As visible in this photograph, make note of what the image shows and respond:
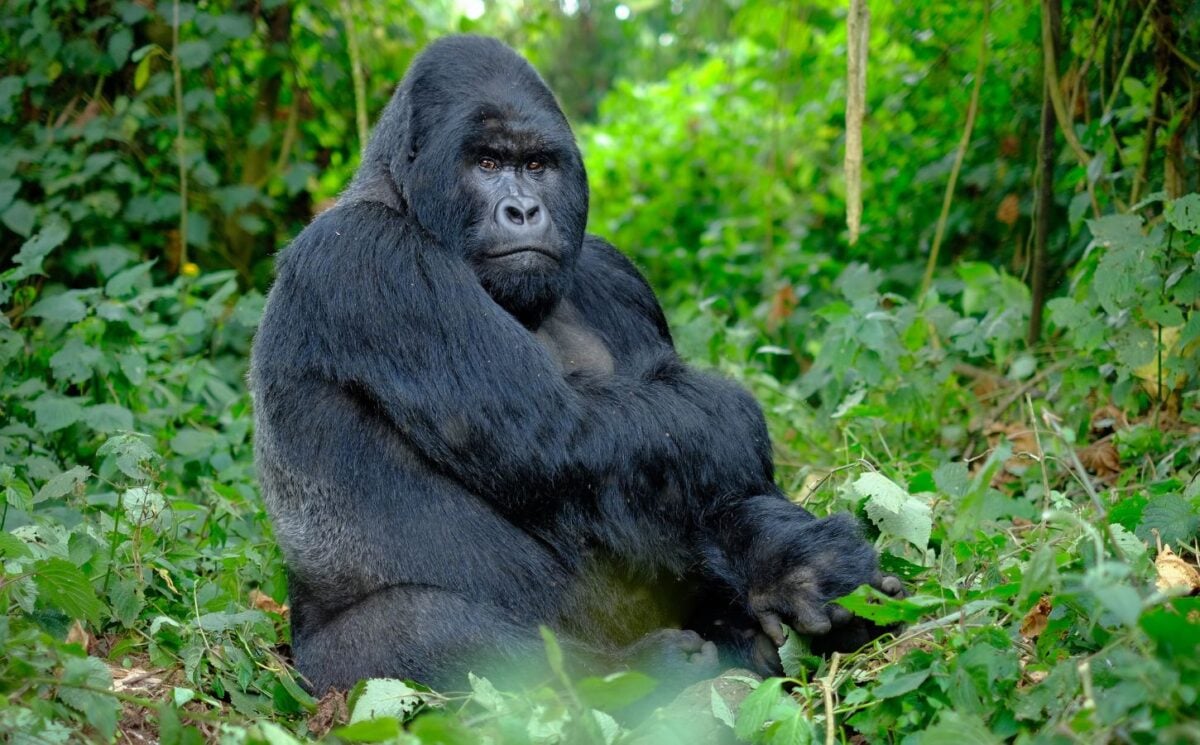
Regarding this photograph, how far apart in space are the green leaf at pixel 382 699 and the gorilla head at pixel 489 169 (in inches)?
47.1

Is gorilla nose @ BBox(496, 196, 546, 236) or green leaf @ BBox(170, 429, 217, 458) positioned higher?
gorilla nose @ BBox(496, 196, 546, 236)

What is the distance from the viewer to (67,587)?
321 cm

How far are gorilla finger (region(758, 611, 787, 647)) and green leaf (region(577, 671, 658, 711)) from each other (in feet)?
3.01

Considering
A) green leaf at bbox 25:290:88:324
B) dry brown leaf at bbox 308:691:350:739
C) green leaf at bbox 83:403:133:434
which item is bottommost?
dry brown leaf at bbox 308:691:350:739

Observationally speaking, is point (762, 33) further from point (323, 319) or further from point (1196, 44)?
point (323, 319)

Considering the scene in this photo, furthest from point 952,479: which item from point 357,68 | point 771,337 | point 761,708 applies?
point 357,68

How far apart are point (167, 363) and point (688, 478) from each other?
309 centimetres

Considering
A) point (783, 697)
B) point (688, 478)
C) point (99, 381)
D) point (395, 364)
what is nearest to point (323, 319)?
point (395, 364)

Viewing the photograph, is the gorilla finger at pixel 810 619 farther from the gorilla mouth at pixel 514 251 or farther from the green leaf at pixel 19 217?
the green leaf at pixel 19 217

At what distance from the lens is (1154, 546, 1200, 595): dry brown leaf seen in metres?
3.37

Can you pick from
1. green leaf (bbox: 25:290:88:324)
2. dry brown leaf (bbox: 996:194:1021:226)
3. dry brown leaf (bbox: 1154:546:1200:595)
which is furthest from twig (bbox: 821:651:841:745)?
dry brown leaf (bbox: 996:194:1021:226)

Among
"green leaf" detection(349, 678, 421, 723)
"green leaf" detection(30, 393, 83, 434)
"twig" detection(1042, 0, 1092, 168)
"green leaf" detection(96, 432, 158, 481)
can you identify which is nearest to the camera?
"green leaf" detection(349, 678, 421, 723)

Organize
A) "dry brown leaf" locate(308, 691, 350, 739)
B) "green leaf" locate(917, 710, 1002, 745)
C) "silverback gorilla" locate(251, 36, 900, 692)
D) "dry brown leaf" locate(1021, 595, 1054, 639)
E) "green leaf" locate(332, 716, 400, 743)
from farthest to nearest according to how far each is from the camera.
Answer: "silverback gorilla" locate(251, 36, 900, 692)
"dry brown leaf" locate(1021, 595, 1054, 639)
"dry brown leaf" locate(308, 691, 350, 739)
"green leaf" locate(332, 716, 400, 743)
"green leaf" locate(917, 710, 1002, 745)

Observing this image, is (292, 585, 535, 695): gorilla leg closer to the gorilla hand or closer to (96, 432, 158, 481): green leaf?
the gorilla hand
